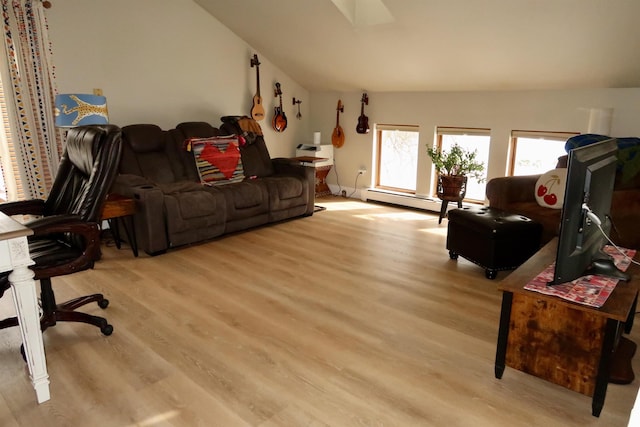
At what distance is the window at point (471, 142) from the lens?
15.5ft

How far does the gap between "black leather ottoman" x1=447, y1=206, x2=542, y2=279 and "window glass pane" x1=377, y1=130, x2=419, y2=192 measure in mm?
2151

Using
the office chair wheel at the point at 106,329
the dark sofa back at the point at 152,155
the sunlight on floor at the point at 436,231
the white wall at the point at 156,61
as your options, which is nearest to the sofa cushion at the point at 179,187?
the dark sofa back at the point at 152,155

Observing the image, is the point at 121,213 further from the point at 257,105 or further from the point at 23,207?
the point at 257,105

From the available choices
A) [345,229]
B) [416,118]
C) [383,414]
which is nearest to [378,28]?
[416,118]

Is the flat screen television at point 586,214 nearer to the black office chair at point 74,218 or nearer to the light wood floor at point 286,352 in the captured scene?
the light wood floor at point 286,352

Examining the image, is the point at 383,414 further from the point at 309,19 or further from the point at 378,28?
the point at 309,19

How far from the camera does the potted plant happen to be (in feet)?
14.6

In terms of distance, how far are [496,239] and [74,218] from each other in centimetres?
261

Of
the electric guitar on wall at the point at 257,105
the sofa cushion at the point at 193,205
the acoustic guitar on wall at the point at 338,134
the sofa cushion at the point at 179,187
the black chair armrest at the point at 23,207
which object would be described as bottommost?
the sofa cushion at the point at 193,205

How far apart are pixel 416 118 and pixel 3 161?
13.6 ft

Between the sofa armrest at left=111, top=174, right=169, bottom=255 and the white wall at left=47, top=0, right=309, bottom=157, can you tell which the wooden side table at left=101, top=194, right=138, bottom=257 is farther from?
the white wall at left=47, top=0, right=309, bottom=157

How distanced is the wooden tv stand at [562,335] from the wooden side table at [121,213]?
2.83 meters

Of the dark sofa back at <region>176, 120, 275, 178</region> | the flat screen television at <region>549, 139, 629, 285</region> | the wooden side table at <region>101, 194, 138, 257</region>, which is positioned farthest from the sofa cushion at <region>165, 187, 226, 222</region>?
the flat screen television at <region>549, 139, 629, 285</region>

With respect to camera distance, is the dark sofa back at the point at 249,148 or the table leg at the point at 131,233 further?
the dark sofa back at the point at 249,148
